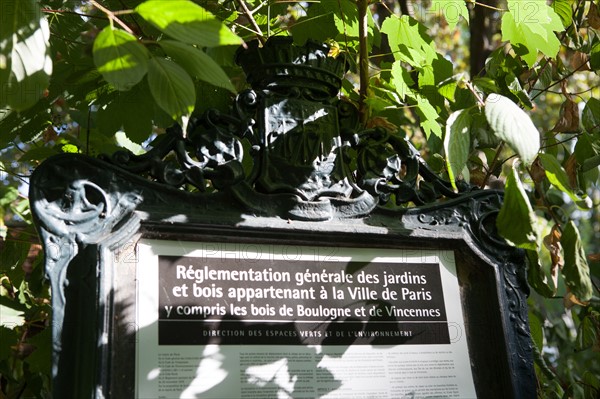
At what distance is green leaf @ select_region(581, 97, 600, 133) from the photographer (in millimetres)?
1998

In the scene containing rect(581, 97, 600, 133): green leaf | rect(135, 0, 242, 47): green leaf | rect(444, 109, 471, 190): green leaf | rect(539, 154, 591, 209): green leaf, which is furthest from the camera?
rect(581, 97, 600, 133): green leaf

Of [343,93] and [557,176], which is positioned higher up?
[343,93]

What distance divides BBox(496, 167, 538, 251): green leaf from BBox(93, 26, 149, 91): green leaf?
0.75 metres

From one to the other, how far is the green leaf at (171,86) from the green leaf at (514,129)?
58 cm

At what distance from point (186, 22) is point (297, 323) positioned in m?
0.65

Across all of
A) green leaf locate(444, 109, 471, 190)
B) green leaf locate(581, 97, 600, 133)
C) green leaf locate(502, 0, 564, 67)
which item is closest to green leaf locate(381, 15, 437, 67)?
green leaf locate(502, 0, 564, 67)

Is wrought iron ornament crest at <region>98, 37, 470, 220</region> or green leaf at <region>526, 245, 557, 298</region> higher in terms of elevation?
wrought iron ornament crest at <region>98, 37, 470, 220</region>

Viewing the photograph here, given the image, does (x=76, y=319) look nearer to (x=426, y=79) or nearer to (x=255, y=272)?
(x=255, y=272)

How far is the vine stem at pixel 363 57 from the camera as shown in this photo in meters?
1.87


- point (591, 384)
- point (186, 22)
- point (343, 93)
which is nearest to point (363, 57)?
point (343, 93)

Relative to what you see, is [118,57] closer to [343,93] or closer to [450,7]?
[450,7]

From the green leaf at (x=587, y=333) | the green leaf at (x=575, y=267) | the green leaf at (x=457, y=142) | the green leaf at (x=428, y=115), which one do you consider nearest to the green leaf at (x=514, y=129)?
the green leaf at (x=457, y=142)

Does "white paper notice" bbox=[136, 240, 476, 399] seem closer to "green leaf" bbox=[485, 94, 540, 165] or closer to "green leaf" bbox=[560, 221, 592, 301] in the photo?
"green leaf" bbox=[560, 221, 592, 301]

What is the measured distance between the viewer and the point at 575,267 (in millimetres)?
1481
